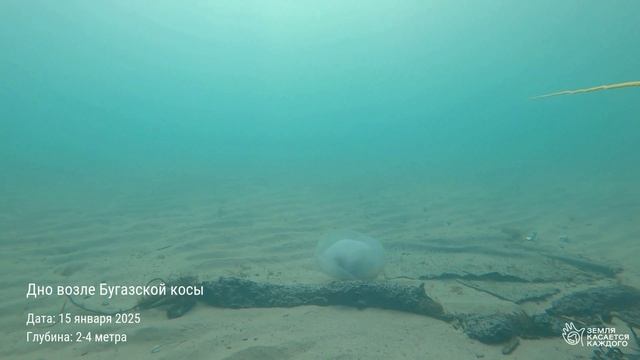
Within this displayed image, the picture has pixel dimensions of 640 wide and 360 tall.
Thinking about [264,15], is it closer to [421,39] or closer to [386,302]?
[421,39]

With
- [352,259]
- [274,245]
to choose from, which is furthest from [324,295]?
[274,245]

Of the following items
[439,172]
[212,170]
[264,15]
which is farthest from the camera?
[264,15]

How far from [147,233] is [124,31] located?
70.9 m

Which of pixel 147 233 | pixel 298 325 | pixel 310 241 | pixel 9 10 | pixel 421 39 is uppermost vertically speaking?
pixel 421 39

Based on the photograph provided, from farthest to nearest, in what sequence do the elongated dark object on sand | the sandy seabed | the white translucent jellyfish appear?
1. the white translucent jellyfish
2. the elongated dark object on sand
3. the sandy seabed

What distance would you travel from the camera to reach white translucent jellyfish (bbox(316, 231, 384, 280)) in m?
3.35

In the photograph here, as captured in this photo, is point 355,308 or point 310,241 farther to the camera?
point 310,241

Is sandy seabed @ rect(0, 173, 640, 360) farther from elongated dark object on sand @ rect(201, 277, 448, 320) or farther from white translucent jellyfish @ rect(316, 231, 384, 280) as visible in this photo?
white translucent jellyfish @ rect(316, 231, 384, 280)

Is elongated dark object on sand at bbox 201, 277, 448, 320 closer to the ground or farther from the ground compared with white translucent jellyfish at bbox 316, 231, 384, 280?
closer to the ground

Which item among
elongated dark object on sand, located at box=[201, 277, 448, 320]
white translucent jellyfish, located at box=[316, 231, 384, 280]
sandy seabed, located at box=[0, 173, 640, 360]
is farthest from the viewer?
white translucent jellyfish, located at box=[316, 231, 384, 280]

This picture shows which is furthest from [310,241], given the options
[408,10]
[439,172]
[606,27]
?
[606,27]

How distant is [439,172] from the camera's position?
47.2 feet

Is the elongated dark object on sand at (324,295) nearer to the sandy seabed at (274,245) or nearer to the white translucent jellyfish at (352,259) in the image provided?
the sandy seabed at (274,245)

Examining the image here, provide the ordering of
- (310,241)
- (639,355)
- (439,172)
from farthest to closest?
(439,172) → (310,241) → (639,355)
